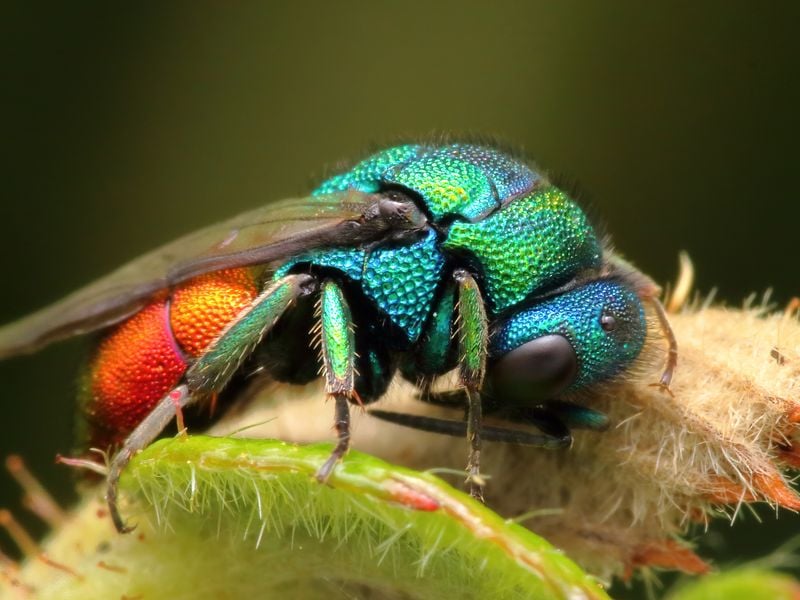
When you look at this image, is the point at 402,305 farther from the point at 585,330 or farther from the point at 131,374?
the point at 131,374

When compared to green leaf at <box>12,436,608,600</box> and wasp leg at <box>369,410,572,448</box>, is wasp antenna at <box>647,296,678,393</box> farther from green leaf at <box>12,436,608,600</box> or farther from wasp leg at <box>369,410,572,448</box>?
green leaf at <box>12,436,608,600</box>

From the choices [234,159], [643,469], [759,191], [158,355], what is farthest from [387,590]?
[234,159]

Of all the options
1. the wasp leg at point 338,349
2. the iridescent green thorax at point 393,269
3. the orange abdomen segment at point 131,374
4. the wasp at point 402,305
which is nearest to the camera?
the wasp leg at point 338,349

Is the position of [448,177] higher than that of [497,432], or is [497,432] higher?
[448,177]

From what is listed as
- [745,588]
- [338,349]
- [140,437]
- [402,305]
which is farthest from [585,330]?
[745,588]

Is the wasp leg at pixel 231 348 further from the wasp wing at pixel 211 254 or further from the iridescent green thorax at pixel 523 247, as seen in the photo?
the iridescent green thorax at pixel 523 247

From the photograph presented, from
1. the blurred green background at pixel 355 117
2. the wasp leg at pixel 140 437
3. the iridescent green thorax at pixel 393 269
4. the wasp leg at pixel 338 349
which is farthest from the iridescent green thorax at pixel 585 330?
the blurred green background at pixel 355 117
